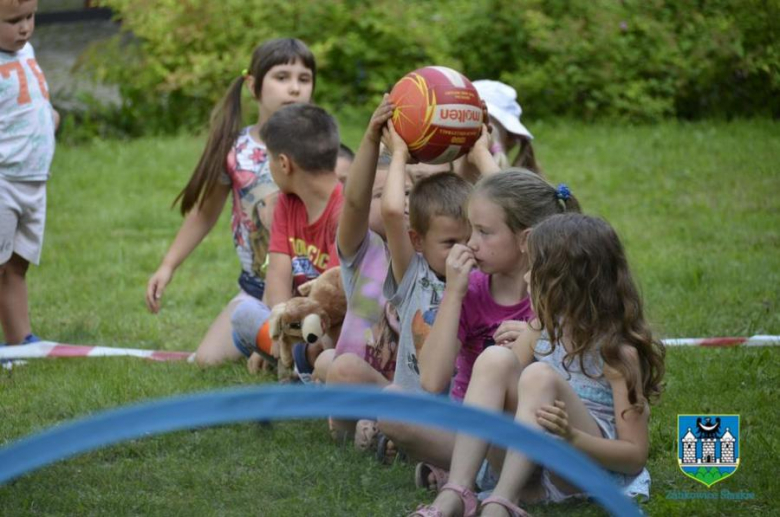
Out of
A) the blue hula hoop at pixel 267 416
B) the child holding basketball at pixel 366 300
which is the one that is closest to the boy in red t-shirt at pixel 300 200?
the child holding basketball at pixel 366 300

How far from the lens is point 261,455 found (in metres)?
4.06

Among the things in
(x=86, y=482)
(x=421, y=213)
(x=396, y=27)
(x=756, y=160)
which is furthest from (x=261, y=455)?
(x=396, y=27)

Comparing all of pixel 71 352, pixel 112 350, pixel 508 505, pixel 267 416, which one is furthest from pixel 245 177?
pixel 267 416

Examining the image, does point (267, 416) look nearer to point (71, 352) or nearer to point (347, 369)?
point (347, 369)

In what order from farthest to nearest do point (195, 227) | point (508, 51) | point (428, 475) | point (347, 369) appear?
point (508, 51) < point (195, 227) < point (347, 369) < point (428, 475)

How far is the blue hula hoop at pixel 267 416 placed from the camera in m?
1.85

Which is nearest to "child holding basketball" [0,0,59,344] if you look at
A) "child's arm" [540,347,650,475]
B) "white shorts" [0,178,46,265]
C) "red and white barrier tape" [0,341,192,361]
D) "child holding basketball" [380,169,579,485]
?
"white shorts" [0,178,46,265]

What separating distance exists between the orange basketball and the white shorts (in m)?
2.53

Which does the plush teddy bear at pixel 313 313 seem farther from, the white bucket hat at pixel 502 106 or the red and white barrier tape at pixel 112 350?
the white bucket hat at pixel 502 106

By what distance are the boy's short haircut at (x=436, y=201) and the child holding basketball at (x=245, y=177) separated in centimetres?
177

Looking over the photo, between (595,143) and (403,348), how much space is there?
22.1ft

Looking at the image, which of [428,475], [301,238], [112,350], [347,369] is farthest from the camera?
[112,350]

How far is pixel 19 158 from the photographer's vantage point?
5559 mm

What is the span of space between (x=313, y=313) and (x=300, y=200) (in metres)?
0.67
